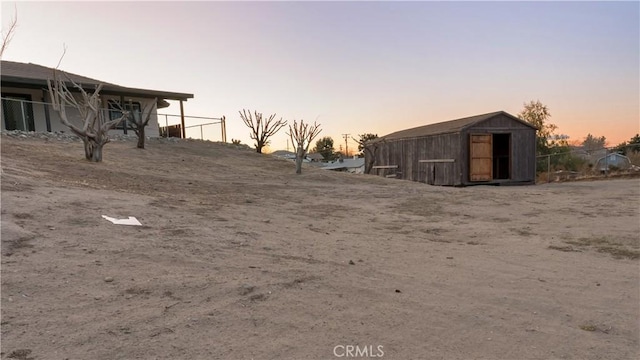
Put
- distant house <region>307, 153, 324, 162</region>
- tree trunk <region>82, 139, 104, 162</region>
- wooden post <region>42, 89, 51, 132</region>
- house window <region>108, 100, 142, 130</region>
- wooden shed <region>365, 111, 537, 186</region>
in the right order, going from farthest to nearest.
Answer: distant house <region>307, 153, 324, 162</region> < house window <region>108, 100, 142, 130</region> < wooden post <region>42, 89, 51, 132</region> < wooden shed <region>365, 111, 537, 186</region> < tree trunk <region>82, 139, 104, 162</region>

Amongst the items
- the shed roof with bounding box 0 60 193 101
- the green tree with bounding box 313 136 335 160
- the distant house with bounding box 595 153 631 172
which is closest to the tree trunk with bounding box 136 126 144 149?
the shed roof with bounding box 0 60 193 101

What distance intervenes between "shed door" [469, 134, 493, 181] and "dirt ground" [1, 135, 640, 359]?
38.8 ft

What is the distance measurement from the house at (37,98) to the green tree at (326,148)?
180ft

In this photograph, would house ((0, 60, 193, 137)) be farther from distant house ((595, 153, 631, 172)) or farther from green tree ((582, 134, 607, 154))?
green tree ((582, 134, 607, 154))

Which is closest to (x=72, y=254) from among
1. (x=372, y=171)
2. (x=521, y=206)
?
(x=521, y=206)

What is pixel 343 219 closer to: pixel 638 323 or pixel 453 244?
pixel 453 244

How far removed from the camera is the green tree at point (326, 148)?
79381mm

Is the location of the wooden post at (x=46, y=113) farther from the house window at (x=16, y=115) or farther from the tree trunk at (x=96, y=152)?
the tree trunk at (x=96, y=152)

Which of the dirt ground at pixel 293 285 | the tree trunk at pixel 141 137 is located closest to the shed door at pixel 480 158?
the dirt ground at pixel 293 285

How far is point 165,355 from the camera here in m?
2.27

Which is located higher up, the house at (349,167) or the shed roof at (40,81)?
the shed roof at (40,81)

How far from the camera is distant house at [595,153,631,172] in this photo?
73.2ft

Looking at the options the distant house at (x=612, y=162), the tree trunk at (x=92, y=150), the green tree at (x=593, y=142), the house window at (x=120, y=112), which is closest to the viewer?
the tree trunk at (x=92, y=150)

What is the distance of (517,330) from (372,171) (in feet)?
87.1
